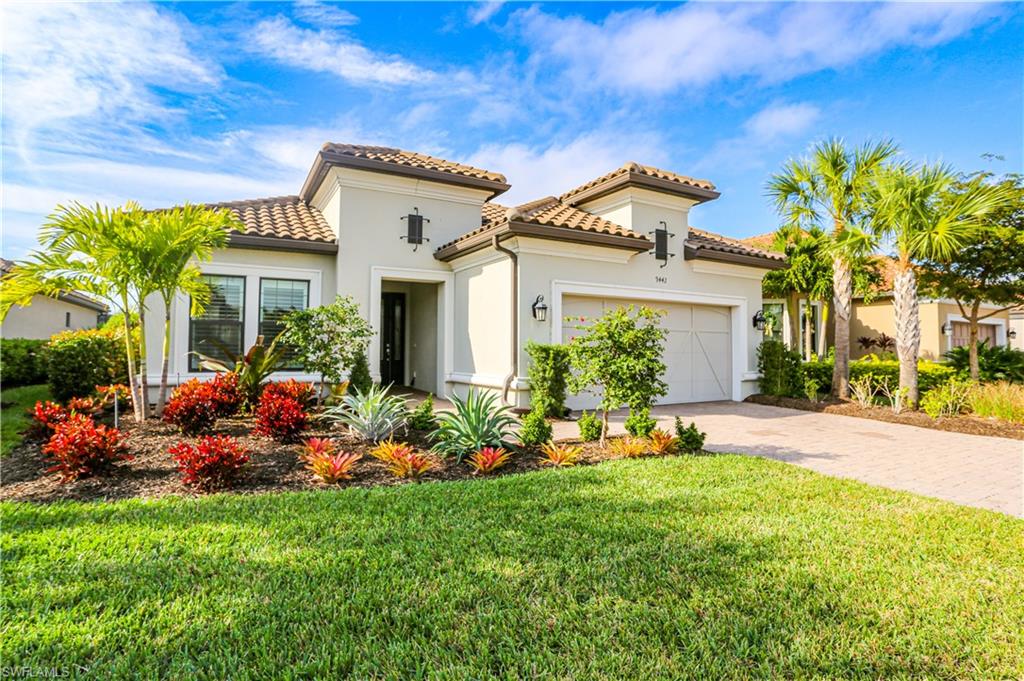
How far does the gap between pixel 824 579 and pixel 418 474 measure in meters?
3.86

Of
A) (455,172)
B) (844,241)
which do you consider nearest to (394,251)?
(455,172)

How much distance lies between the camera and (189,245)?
7.52 metres

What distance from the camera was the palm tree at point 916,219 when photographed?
10469mm

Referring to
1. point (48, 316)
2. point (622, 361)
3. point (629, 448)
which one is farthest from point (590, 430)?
point (48, 316)

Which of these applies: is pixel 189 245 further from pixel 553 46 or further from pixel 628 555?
pixel 628 555

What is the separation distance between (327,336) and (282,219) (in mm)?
4931

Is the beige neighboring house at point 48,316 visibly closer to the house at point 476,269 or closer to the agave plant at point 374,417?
the house at point 476,269

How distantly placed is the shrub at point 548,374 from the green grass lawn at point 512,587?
4.65 m

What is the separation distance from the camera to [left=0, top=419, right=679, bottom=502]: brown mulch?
485 centimetres

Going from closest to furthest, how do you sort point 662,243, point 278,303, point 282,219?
point 278,303, point 282,219, point 662,243

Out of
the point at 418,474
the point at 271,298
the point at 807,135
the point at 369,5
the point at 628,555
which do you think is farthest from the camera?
the point at 807,135

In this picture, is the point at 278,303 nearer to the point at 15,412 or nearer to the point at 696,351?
the point at 15,412

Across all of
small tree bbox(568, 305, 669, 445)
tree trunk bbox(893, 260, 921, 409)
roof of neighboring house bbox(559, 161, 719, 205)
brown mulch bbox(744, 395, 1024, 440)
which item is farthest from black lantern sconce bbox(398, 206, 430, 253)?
tree trunk bbox(893, 260, 921, 409)

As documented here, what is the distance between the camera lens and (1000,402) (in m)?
9.48
